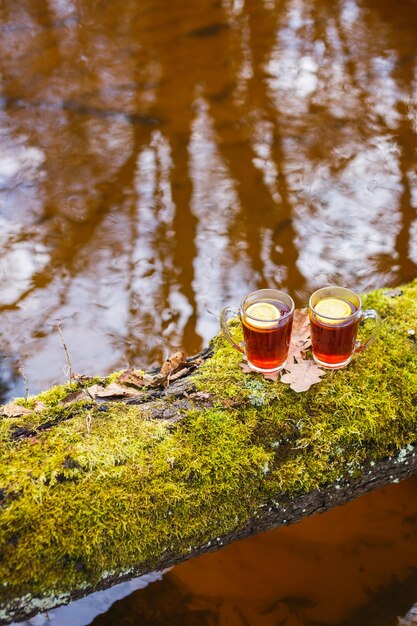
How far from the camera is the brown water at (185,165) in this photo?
166 inches

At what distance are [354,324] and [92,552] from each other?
122 centimetres

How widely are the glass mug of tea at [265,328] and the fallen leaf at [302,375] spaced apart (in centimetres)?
5

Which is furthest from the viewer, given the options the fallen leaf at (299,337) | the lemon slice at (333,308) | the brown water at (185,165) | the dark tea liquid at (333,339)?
the brown water at (185,165)

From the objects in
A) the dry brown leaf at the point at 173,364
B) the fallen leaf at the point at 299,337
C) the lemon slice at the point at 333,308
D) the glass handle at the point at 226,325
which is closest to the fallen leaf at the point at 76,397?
the dry brown leaf at the point at 173,364

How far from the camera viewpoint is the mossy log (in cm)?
193

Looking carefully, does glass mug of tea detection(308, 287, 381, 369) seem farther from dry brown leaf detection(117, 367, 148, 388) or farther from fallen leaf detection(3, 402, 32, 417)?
fallen leaf detection(3, 402, 32, 417)

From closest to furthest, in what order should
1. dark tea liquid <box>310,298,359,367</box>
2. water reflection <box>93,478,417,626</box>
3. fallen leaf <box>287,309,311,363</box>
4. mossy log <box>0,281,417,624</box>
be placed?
1. mossy log <box>0,281,417,624</box>
2. dark tea liquid <box>310,298,359,367</box>
3. fallen leaf <box>287,309,311,363</box>
4. water reflection <box>93,478,417,626</box>

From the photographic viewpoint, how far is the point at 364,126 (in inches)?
211

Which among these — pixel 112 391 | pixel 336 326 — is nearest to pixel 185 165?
pixel 112 391

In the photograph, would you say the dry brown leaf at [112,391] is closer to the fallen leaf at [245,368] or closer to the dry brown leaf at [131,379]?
the dry brown leaf at [131,379]

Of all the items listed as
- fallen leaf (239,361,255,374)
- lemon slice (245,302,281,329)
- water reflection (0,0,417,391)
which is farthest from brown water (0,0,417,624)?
lemon slice (245,302,281,329)

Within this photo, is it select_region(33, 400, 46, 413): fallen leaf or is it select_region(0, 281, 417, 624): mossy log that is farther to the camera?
select_region(33, 400, 46, 413): fallen leaf

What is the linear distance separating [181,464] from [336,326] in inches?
29.5

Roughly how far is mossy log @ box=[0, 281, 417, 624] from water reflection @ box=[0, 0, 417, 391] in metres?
1.68
